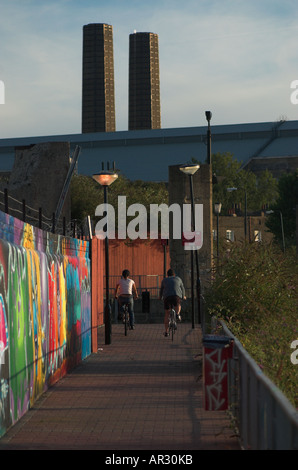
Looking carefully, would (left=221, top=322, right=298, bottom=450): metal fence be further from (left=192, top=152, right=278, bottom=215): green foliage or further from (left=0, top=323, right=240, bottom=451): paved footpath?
(left=192, top=152, right=278, bottom=215): green foliage

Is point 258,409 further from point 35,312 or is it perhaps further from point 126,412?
point 35,312

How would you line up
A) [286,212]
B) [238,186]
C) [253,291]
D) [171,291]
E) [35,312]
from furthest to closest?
1. [238,186]
2. [286,212]
3. [171,291]
4. [253,291]
5. [35,312]

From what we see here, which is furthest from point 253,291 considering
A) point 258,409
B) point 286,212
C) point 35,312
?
point 286,212

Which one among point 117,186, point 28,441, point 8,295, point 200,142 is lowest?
point 28,441

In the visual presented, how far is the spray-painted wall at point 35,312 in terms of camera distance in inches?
373

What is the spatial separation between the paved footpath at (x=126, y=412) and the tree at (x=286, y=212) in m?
60.7

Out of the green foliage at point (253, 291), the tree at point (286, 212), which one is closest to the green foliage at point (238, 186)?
the tree at point (286, 212)

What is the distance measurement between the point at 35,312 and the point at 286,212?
2751 inches

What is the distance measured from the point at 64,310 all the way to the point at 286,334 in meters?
4.26

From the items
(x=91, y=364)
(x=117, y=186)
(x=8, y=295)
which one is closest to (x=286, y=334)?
(x=8, y=295)

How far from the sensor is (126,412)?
35.0 ft

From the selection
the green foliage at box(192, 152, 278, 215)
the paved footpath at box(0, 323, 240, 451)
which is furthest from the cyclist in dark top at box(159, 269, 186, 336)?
the green foliage at box(192, 152, 278, 215)

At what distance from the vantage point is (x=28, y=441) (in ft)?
28.9
